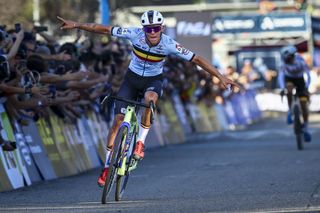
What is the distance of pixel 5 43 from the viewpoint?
13570mm

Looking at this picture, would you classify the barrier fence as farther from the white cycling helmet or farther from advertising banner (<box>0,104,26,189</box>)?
the white cycling helmet

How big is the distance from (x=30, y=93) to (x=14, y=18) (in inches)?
667

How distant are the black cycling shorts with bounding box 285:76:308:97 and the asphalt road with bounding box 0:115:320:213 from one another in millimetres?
1197

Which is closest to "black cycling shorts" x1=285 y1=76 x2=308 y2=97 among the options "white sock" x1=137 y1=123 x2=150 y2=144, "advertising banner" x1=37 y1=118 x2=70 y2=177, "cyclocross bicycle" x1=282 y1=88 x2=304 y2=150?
"cyclocross bicycle" x1=282 y1=88 x2=304 y2=150

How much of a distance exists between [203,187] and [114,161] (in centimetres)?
228

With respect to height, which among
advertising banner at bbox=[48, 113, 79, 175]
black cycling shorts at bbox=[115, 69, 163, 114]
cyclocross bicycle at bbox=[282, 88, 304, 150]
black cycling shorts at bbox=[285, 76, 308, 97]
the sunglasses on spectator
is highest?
the sunglasses on spectator

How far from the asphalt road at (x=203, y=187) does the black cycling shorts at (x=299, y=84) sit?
120 centimetres

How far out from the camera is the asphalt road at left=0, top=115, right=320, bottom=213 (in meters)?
10.6

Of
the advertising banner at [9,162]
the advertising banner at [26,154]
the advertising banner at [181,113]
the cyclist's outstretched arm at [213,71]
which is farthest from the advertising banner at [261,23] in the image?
the cyclist's outstretched arm at [213,71]

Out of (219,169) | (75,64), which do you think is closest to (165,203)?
(219,169)

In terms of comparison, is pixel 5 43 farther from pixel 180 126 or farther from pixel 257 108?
pixel 257 108

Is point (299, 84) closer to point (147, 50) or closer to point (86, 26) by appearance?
point (147, 50)

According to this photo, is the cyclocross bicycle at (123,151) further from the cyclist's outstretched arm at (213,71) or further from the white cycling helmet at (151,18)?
the white cycling helmet at (151,18)

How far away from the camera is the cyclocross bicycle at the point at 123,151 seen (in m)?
10.9
